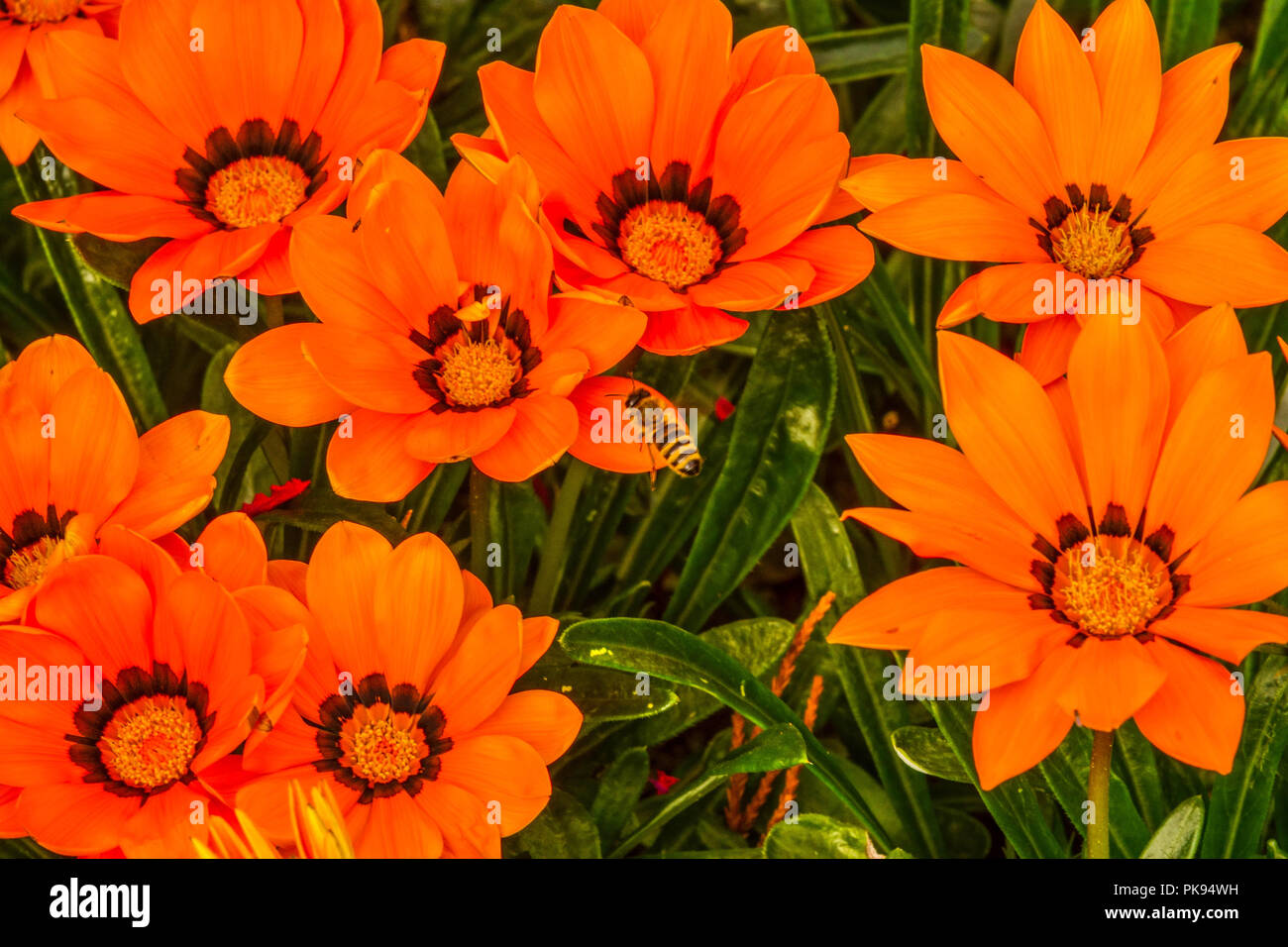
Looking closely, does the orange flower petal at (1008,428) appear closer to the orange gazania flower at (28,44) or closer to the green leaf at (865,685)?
the green leaf at (865,685)

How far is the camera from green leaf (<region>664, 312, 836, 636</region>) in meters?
1.58

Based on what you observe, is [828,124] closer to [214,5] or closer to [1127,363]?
[1127,363]

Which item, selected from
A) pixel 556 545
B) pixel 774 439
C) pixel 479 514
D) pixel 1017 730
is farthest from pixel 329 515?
pixel 1017 730

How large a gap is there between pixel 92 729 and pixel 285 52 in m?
0.71

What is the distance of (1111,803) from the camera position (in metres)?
1.48

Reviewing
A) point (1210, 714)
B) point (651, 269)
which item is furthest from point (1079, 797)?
point (651, 269)

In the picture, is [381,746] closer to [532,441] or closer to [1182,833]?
[532,441]

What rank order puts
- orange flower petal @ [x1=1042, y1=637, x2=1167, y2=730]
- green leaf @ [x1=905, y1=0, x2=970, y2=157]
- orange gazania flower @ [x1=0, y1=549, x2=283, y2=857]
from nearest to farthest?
orange flower petal @ [x1=1042, y1=637, x2=1167, y2=730] → orange gazania flower @ [x1=0, y1=549, x2=283, y2=857] → green leaf @ [x1=905, y1=0, x2=970, y2=157]

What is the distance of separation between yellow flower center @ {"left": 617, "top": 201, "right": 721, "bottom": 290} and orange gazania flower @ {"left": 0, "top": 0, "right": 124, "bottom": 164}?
658 millimetres

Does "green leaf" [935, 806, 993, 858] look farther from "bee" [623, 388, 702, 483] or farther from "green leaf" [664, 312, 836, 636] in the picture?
"bee" [623, 388, 702, 483]

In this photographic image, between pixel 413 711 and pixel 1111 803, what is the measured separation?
2.39ft

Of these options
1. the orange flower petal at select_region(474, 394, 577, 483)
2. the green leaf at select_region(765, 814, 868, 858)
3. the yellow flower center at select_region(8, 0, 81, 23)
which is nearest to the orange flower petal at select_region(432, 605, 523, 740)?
the orange flower petal at select_region(474, 394, 577, 483)

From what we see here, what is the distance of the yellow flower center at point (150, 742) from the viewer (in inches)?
51.3
